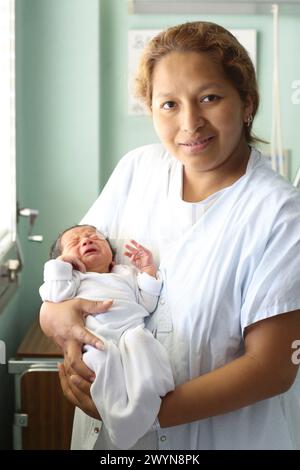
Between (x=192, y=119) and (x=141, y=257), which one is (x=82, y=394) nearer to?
(x=141, y=257)

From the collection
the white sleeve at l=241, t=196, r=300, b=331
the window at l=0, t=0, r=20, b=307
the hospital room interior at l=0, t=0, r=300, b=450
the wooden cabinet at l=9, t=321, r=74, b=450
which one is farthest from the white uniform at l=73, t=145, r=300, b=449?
the hospital room interior at l=0, t=0, r=300, b=450

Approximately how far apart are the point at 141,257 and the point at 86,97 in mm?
749

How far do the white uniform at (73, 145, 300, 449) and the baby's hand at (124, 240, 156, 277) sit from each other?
0.06ft

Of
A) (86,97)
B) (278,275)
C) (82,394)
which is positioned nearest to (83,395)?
(82,394)

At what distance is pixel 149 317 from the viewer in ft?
3.02

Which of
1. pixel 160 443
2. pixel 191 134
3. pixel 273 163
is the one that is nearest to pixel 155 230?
pixel 191 134

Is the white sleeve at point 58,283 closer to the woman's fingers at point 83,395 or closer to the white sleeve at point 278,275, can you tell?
the woman's fingers at point 83,395

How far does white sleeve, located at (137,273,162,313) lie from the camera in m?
0.90

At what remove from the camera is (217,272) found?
83 centimetres

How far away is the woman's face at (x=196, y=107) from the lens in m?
0.82

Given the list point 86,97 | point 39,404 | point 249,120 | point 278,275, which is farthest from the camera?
point 86,97

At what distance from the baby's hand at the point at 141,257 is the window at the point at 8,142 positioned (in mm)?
491

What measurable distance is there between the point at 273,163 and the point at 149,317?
2.59 feet

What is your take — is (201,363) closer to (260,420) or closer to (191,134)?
(260,420)
